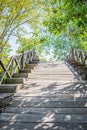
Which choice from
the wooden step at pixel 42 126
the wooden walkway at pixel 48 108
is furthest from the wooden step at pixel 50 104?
the wooden step at pixel 42 126

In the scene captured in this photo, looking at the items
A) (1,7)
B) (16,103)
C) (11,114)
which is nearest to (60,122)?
(11,114)

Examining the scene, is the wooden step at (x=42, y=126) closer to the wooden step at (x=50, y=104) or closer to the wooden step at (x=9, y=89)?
the wooden step at (x=50, y=104)

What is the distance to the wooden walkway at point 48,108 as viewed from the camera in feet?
16.2

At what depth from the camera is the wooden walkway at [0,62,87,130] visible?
4934 mm

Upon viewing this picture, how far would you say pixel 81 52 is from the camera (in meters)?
13.0

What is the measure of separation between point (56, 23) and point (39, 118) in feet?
13.5

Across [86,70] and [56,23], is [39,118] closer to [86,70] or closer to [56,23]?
[56,23]

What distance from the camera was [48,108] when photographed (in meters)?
6.02

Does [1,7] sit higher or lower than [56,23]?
higher

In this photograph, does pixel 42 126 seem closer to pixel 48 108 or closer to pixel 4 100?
pixel 48 108

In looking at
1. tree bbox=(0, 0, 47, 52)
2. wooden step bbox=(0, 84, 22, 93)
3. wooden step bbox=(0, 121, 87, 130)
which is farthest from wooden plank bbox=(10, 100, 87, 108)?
tree bbox=(0, 0, 47, 52)

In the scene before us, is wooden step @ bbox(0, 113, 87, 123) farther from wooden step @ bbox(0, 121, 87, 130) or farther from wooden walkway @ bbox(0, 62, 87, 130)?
wooden step @ bbox(0, 121, 87, 130)

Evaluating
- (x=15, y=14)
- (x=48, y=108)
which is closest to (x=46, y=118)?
(x=48, y=108)

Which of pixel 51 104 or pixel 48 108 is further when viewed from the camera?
pixel 51 104
